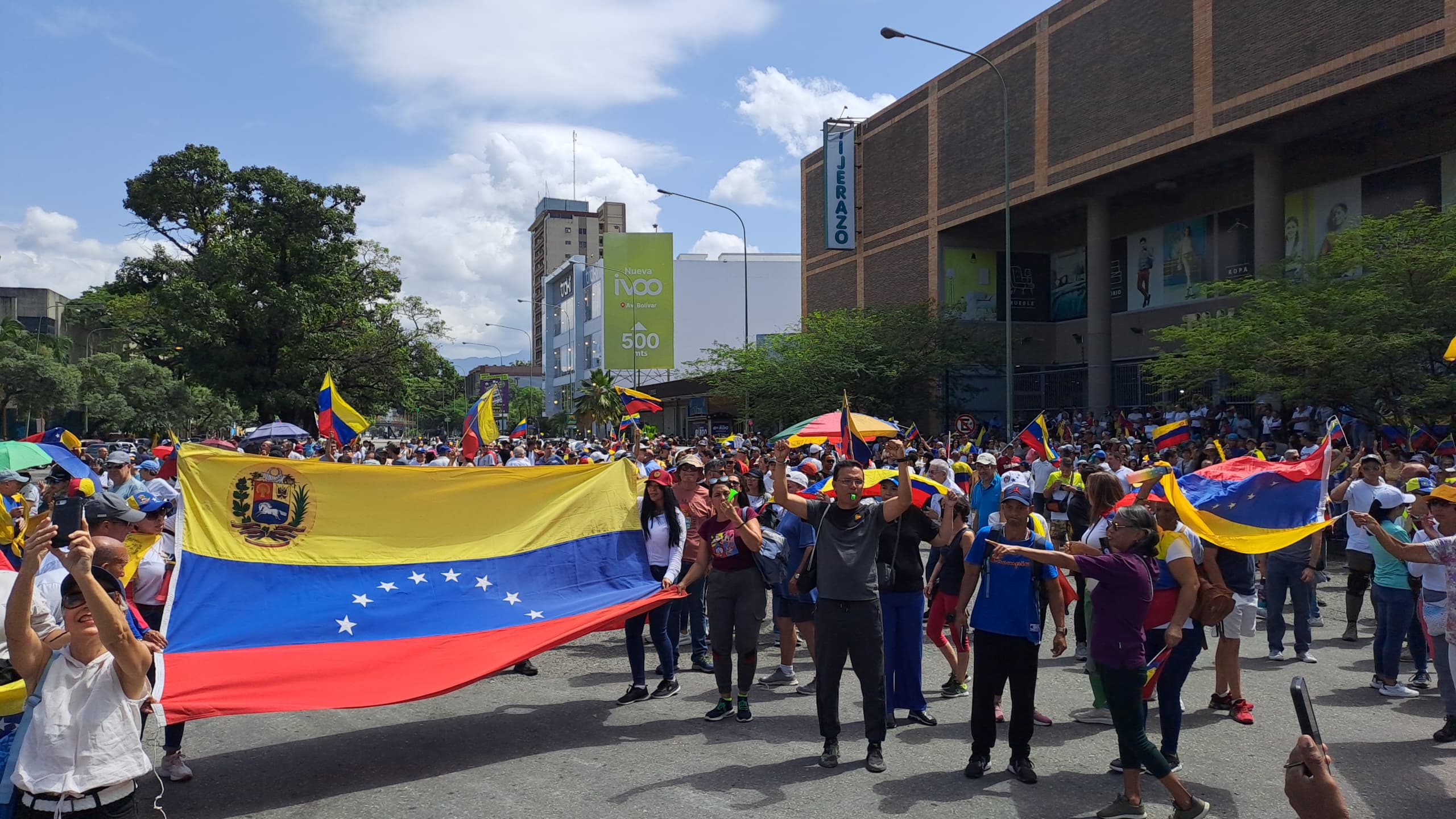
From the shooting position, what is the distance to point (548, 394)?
116500 mm

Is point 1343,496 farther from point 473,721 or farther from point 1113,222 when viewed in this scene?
point 1113,222

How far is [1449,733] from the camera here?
6449 millimetres

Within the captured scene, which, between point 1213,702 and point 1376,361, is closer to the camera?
point 1213,702

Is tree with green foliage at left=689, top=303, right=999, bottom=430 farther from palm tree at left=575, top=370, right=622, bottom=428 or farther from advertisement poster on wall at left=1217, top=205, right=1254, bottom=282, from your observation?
palm tree at left=575, top=370, right=622, bottom=428

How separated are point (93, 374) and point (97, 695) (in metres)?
45.7

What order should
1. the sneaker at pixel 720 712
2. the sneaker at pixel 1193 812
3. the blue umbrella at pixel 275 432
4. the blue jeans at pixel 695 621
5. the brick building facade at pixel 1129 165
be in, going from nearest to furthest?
the sneaker at pixel 1193 812 < the sneaker at pixel 720 712 < the blue jeans at pixel 695 621 < the brick building facade at pixel 1129 165 < the blue umbrella at pixel 275 432

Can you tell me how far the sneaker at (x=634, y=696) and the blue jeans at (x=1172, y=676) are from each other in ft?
11.7

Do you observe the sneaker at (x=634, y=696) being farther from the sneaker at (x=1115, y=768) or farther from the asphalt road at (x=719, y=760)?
the sneaker at (x=1115, y=768)

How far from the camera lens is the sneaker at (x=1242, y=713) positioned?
6934mm

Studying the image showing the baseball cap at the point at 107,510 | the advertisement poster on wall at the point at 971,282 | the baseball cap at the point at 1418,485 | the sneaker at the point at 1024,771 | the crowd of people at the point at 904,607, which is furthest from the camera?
the advertisement poster on wall at the point at 971,282

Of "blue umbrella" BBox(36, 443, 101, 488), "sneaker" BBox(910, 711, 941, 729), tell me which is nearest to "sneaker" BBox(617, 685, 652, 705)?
"sneaker" BBox(910, 711, 941, 729)

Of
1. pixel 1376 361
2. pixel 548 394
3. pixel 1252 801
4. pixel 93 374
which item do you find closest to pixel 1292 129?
pixel 1376 361

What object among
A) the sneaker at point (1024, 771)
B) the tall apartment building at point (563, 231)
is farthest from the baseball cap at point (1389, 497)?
the tall apartment building at point (563, 231)

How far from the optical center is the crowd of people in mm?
3617
